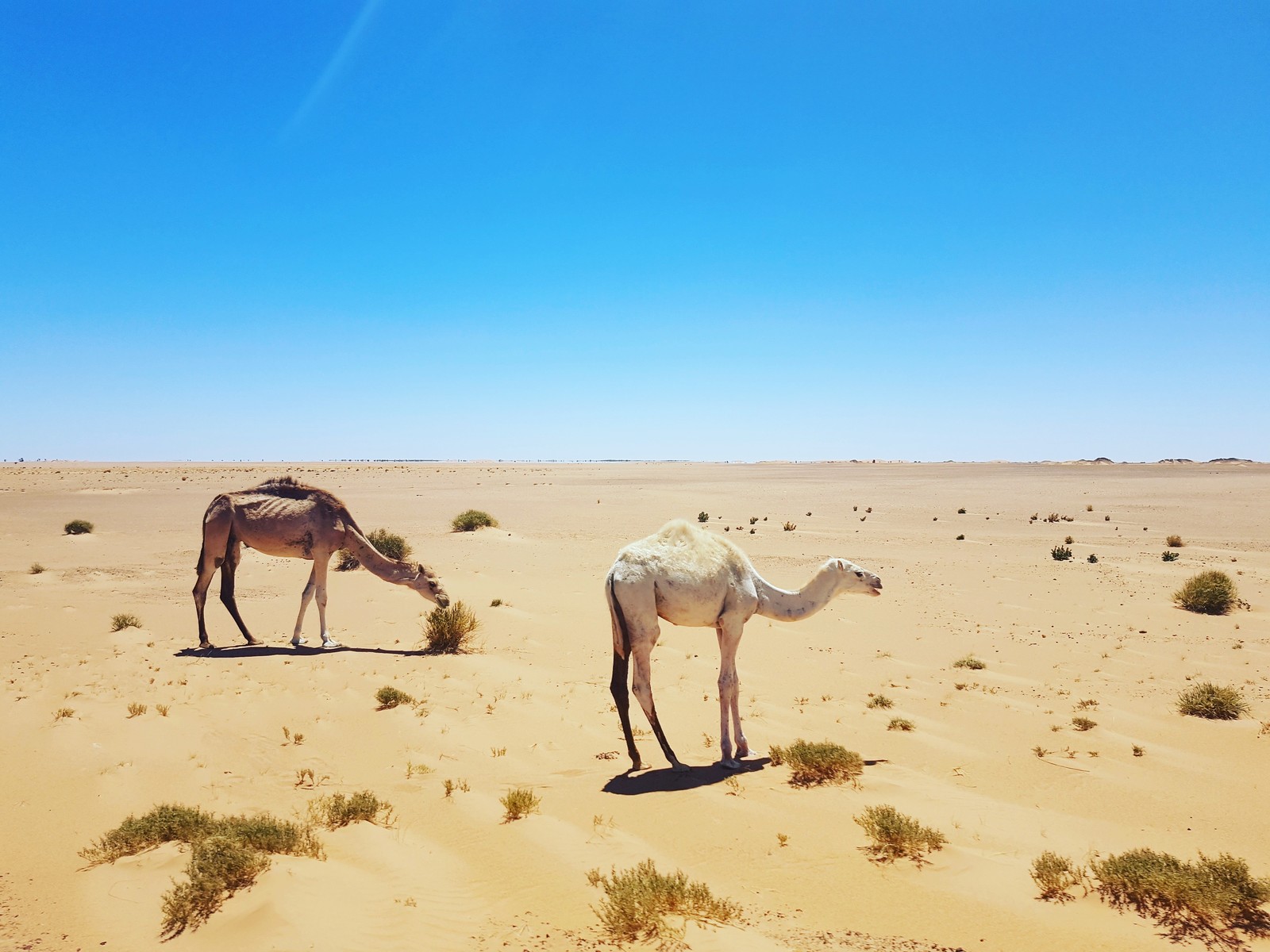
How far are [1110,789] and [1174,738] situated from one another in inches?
107

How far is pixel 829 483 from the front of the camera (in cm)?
8462

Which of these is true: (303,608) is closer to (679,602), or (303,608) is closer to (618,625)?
(618,625)

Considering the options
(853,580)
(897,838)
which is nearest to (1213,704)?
(853,580)

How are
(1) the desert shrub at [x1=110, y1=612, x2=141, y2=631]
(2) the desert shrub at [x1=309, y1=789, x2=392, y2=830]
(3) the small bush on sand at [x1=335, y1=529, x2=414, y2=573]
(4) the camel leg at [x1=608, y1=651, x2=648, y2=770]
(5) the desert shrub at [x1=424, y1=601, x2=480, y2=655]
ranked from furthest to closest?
(3) the small bush on sand at [x1=335, y1=529, x2=414, y2=573] → (1) the desert shrub at [x1=110, y1=612, x2=141, y2=631] → (5) the desert shrub at [x1=424, y1=601, x2=480, y2=655] → (4) the camel leg at [x1=608, y1=651, x2=648, y2=770] → (2) the desert shrub at [x1=309, y1=789, x2=392, y2=830]

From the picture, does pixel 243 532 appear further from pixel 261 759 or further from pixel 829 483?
pixel 829 483

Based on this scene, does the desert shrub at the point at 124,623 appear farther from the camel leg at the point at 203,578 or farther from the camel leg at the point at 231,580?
the camel leg at the point at 231,580

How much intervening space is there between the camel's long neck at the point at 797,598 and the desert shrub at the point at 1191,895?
392cm

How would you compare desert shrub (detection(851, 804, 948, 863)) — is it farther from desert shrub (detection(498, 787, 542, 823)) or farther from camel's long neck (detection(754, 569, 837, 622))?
desert shrub (detection(498, 787, 542, 823))

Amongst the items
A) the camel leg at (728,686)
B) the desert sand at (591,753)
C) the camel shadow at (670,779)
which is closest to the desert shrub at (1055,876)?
the desert sand at (591,753)

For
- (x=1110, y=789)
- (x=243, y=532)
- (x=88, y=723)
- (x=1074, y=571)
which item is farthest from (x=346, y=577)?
(x=1074, y=571)

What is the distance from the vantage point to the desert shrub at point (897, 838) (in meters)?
6.00

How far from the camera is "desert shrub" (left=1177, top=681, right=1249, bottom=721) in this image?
1028cm

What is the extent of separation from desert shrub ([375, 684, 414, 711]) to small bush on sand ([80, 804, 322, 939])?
13.0 ft

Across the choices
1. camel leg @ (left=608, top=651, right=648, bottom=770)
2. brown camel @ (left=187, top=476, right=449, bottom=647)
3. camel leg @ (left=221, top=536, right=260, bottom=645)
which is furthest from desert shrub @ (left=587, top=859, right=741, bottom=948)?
camel leg @ (left=221, top=536, right=260, bottom=645)
